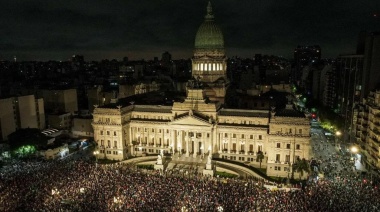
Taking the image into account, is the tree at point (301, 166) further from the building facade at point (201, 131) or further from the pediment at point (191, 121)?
the pediment at point (191, 121)

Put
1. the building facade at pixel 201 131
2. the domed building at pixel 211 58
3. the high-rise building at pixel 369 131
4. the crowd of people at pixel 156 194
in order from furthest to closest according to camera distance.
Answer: the domed building at pixel 211 58, the building facade at pixel 201 131, the high-rise building at pixel 369 131, the crowd of people at pixel 156 194

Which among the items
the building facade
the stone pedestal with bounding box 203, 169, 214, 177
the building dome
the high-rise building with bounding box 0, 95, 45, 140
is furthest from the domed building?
the high-rise building with bounding box 0, 95, 45, 140

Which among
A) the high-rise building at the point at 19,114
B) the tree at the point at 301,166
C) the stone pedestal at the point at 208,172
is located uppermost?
the high-rise building at the point at 19,114

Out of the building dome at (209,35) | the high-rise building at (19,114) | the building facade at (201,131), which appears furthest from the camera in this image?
the building dome at (209,35)

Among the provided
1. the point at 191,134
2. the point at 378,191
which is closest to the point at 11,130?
the point at 191,134

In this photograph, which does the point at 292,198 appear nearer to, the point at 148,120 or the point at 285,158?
the point at 285,158

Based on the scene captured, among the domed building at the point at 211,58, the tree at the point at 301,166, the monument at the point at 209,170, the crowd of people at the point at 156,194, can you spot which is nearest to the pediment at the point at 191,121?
the monument at the point at 209,170

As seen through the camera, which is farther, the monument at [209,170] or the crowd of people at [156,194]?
the monument at [209,170]

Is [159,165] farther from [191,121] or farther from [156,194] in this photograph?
[156,194]
